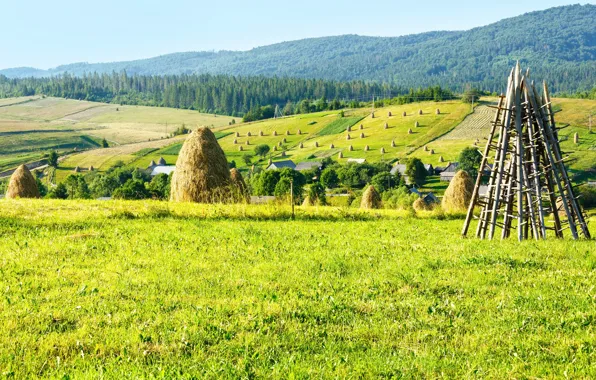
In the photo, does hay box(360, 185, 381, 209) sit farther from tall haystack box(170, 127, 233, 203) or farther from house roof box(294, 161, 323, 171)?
house roof box(294, 161, 323, 171)

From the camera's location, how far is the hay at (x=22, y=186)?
32.4 m

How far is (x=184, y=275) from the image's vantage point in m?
10.3

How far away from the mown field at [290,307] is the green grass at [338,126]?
129m

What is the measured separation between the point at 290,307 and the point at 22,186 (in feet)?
93.8

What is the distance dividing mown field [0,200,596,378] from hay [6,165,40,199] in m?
19.3

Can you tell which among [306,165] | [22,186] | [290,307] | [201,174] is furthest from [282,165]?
[290,307]

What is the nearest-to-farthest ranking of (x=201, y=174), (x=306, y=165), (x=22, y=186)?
(x=201, y=174) → (x=22, y=186) → (x=306, y=165)

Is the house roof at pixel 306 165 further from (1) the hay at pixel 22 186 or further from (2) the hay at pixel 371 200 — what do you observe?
(1) the hay at pixel 22 186

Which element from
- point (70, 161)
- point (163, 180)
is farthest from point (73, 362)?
point (70, 161)

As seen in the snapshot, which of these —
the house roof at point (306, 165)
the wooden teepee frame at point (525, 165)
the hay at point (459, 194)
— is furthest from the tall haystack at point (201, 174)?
the house roof at point (306, 165)

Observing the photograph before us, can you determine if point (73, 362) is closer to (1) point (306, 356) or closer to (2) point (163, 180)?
(1) point (306, 356)

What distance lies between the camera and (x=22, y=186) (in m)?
32.5

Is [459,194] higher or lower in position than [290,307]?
lower

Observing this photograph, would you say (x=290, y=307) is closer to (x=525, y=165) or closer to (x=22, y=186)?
(x=525, y=165)
